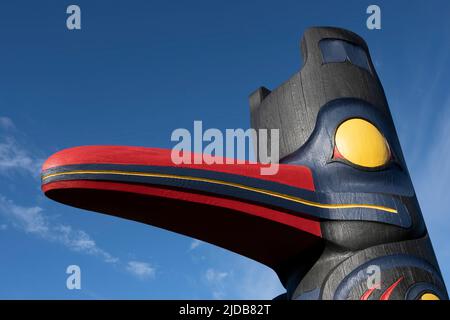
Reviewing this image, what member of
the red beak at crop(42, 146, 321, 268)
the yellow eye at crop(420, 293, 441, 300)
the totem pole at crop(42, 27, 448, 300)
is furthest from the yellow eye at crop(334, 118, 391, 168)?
the yellow eye at crop(420, 293, 441, 300)

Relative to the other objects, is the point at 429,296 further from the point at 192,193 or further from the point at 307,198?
the point at 192,193

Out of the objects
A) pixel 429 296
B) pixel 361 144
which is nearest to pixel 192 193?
pixel 361 144

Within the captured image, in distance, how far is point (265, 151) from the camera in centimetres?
514

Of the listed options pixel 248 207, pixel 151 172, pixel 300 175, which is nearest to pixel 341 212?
pixel 300 175

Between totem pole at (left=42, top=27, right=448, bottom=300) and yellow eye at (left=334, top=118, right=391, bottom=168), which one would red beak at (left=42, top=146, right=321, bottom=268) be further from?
yellow eye at (left=334, top=118, right=391, bottom=168)

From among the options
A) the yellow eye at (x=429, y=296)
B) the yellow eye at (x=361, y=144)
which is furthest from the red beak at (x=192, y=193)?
the yellow eye at (x=429, y=296)

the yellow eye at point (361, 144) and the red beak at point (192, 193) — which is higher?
the yellow eye at point (361, 144)

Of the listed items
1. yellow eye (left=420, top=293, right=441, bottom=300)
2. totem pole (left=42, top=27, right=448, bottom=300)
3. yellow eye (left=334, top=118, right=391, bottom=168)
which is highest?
yellow eye (left=334, top=118, right=391, bottom=168)

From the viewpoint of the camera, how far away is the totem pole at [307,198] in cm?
379

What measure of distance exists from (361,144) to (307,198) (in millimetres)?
773

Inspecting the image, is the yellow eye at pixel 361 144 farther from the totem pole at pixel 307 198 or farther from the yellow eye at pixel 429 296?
the yellow eye at pixel 429 296

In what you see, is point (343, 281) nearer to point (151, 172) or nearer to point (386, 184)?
point (386, 184)

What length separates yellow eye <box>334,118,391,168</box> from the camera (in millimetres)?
4469

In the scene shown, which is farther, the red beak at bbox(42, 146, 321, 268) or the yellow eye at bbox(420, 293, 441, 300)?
the yellow eye at bbox(420, 293, 441, 300)
